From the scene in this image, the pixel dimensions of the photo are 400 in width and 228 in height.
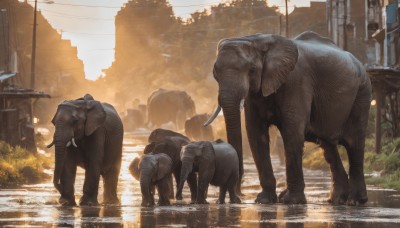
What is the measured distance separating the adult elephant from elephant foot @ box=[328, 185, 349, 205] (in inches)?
0.7

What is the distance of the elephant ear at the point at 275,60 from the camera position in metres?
18.5

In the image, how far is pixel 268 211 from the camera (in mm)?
16641

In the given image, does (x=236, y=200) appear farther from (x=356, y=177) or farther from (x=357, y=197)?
(x=357, y=197)

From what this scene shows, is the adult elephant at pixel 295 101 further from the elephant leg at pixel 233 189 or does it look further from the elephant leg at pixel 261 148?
the elephant leg at pixel 233 189

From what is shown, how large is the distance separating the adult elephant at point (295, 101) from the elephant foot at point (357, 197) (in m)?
0.02

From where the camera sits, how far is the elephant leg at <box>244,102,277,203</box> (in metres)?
19.2

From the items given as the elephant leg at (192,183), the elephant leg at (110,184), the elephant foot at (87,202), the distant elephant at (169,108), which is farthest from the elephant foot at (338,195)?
the distant elephant at (169,108)

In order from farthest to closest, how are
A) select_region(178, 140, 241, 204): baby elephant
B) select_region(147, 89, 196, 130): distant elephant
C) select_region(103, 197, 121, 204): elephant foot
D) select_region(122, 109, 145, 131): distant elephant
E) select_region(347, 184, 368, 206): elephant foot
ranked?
1. select_region(122, 109, 145, 131): distant elephant
2. select_region(147, 89, 196, 130): distant elephant
3. select_region(103, 197, 121, 204): elephant foot
4. select_region(178, 140, 241, 204): baby elephant
5. select_region(347, 184, 368, 206): elephant foot

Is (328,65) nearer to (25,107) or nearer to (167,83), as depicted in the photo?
(25,107)

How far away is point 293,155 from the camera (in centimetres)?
1875

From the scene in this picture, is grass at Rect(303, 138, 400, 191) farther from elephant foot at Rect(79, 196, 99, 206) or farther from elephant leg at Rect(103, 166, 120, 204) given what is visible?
elephant foot at Rect(79, 196, 99, 206)

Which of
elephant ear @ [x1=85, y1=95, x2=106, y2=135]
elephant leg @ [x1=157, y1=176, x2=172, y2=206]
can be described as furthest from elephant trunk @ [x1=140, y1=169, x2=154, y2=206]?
elephant ear @ [x1=85, y1=95, x2=106, y2=135]

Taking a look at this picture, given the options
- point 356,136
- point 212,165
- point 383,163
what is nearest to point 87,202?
point 212,165

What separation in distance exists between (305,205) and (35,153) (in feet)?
87.6
